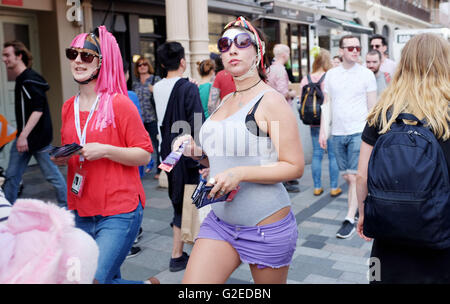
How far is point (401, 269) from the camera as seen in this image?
2219 mm

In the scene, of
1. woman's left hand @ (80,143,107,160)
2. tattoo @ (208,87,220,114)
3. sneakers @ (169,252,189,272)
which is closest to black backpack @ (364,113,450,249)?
woman's left hand @ (80,143,107,160)

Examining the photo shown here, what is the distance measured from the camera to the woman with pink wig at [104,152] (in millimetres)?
2463

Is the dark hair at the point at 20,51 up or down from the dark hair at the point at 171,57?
up

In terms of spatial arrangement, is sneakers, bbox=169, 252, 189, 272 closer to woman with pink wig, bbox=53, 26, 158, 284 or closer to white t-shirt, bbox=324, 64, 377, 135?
woman with pink wig, bbox=53, 26, 158, 284

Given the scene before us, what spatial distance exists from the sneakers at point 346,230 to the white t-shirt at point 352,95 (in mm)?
1018

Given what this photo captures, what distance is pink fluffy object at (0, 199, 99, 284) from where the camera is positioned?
124cm

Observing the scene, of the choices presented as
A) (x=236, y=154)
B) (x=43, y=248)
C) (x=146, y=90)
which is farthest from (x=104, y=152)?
(x=146, y=90)

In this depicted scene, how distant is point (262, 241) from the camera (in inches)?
88.6

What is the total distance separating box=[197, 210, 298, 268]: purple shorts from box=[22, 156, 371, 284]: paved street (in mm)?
1564

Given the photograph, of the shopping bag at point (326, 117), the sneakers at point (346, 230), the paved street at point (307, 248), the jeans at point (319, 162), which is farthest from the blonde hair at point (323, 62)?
the sneakers at point (346, 230)

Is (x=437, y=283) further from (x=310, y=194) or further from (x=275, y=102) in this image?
(x=310, y=194)

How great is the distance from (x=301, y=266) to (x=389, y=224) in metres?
2.11

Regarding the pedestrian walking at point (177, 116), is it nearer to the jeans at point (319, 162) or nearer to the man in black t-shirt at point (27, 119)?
the man in black t-shirt at point (27, 119)

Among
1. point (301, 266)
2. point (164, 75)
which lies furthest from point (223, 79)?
point (301, 266)
